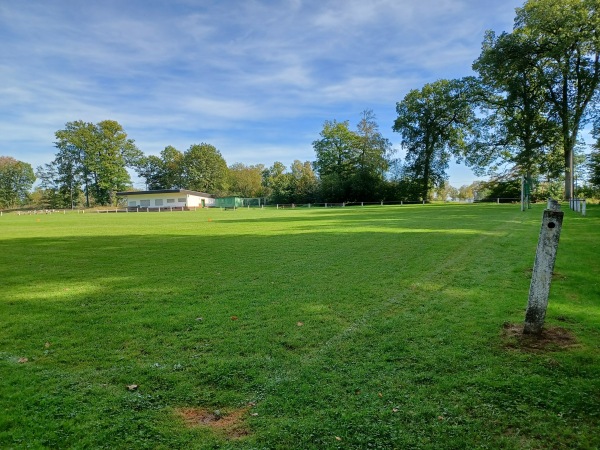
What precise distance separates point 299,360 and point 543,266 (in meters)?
2.57

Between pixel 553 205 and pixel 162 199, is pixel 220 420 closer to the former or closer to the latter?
pixel 553 205

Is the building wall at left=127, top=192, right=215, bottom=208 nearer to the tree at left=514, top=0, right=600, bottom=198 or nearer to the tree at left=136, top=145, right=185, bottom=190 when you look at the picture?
the tree at left=136, top=145, right=185, bottom=190

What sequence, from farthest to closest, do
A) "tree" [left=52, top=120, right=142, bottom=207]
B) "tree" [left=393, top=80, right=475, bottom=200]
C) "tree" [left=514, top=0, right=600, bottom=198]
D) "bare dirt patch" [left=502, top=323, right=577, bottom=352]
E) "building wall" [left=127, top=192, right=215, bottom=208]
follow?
"tree" [left=52, top=120, right=142, bottom=207] < "building wall" [left=127, top=192, right=215, bottom=208] < "tree" [left=393, top=80, right=475, bottom=200] < "tree" [left=514, top=0, right=600, bottom=198] < "bare dirt patch" [left=502, top=323, right=577, bottom=352]

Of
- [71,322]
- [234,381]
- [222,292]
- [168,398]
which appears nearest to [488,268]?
[222,292]

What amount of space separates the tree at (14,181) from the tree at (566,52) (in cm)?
10258

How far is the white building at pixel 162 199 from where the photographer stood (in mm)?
67250

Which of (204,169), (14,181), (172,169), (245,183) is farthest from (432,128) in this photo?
(14,181)

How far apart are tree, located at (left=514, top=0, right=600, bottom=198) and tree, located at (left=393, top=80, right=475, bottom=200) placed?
17171 millimetres

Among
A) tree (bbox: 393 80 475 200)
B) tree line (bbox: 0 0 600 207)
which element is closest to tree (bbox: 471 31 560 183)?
tree line (bbox: 0 0 600 207)

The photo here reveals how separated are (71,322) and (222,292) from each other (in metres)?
2.07

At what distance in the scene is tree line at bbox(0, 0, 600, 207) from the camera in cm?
3102

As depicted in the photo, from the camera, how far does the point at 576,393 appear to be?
2668 mm

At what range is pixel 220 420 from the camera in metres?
2.59

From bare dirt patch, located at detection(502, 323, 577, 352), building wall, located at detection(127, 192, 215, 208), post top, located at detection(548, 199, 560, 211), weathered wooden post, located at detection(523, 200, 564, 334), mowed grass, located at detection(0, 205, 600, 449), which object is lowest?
mowed grass, located at detection(0, 205, 600, 449)
